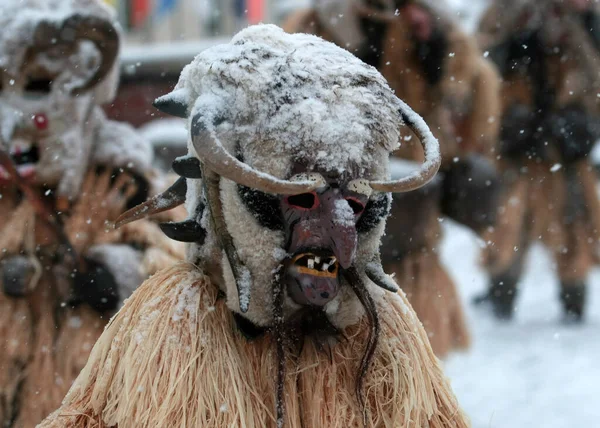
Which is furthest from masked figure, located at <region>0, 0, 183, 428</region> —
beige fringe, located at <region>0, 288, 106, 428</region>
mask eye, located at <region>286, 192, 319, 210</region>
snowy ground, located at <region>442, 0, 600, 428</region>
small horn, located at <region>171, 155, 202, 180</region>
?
snowy ground, located at <region>442, 0, 600, 428</region>

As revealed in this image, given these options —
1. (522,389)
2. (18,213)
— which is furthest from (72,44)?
(522,389)

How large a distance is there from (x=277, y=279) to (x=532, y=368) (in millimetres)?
2846

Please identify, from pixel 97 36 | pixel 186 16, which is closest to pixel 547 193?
pixel 97 36

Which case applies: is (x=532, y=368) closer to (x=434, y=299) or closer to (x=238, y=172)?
(x=434, y=299)

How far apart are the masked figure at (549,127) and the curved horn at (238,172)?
10.5 feet

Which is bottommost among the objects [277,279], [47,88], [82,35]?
[47,88]

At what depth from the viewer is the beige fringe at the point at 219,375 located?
3.66 feet

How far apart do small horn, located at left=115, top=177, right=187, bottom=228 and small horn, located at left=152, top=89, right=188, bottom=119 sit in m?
0.13

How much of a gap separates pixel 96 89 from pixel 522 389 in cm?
214

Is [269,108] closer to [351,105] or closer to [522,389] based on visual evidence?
[351,105]

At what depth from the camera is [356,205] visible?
3.72ft

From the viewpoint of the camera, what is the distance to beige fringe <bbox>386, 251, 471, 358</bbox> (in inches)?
116

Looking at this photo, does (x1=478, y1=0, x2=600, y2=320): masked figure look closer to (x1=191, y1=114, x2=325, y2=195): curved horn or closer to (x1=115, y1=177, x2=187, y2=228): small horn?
(x1=115, y1=177, x2=187, y2=228): small horn

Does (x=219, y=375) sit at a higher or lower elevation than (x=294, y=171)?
lower
